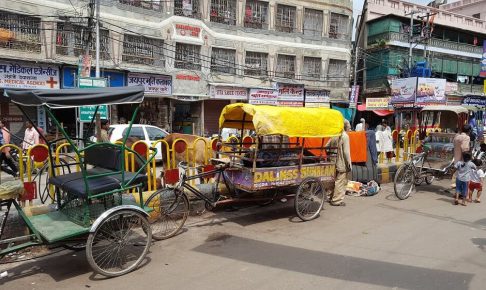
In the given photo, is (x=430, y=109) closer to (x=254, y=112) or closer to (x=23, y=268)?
(x=254, y=112)

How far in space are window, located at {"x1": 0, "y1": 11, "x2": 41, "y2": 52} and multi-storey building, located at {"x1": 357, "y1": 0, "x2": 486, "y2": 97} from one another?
23.3m

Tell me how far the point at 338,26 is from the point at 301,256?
81.4 feet

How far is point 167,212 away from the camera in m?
5.85

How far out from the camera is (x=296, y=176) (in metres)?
6.75

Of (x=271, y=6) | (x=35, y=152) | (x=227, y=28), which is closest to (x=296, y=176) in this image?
(x=35, y=152)

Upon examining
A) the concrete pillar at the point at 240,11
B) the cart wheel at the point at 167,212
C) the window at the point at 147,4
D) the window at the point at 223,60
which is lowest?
the cart wheel at the point at 167,212

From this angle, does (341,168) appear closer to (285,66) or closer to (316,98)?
(285,66)

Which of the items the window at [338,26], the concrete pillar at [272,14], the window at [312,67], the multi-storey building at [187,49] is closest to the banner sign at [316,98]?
the multi-storey building at [187,49]

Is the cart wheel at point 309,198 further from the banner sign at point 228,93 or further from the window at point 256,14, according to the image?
the window at point 256,14

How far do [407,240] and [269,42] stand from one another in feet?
66.2

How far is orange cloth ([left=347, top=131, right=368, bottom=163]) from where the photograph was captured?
31.8ft

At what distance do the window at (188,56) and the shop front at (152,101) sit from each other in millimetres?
1260

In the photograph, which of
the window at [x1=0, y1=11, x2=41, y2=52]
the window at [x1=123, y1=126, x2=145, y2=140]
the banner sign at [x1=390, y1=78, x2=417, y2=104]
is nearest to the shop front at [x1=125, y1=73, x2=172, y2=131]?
the window at [x1=0, y1=11, x2=41, y2=52]

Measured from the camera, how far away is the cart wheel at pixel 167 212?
5742 mm
